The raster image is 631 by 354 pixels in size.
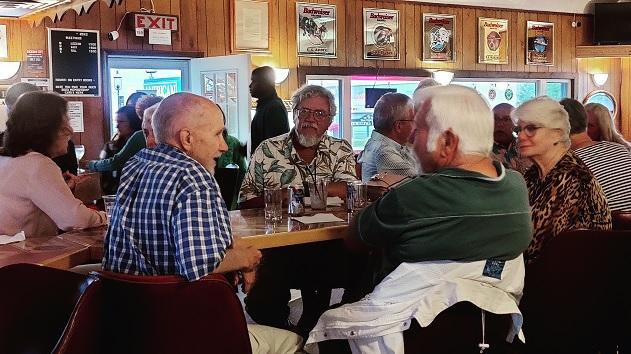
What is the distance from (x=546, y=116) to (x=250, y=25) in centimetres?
523

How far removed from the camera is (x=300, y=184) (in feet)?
11.6

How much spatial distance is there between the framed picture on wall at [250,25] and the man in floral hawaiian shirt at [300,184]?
4147mm

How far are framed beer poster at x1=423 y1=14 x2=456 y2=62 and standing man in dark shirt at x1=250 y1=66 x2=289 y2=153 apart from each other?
11.3 feet

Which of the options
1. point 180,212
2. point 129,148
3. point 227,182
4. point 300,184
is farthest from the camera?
point 129,148

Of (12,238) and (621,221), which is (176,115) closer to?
(12,238)

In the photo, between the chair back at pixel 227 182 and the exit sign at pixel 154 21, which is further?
the exit sign at pixel 154 21

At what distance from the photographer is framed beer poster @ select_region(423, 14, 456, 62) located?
895cm

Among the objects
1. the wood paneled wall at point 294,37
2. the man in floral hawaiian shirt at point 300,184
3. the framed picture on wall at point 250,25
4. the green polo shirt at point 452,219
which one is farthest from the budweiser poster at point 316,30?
the green polo shirt at point 452,219

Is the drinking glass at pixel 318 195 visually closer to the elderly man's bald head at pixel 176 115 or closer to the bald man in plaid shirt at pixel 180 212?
the bald man in plaid shirt at pixel 180 212

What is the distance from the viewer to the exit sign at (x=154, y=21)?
7090 mm

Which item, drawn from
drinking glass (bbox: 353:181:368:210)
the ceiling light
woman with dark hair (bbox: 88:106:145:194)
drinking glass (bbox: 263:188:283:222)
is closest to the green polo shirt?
drinking glass (bbox: 263:188:283:222)

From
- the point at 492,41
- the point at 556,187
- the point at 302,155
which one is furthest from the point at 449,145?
the point at 492,41

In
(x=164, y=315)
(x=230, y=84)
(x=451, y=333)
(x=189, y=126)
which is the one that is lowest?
(x=451, y=333)

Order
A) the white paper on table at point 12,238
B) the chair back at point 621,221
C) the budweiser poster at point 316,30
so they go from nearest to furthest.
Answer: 1. the white paper on table at point 12,238
2. the chair back at point 621,221
3. the budweiser poster at point 316,30
